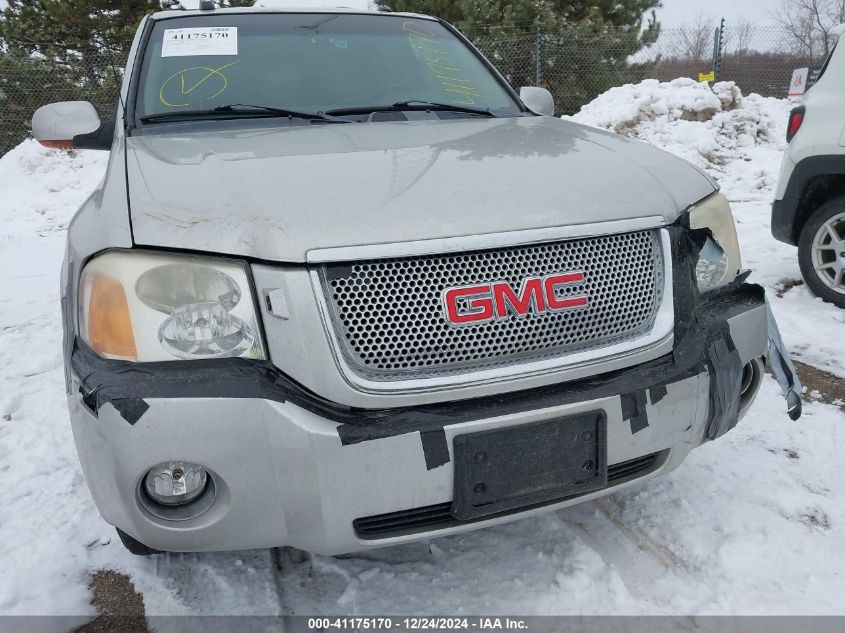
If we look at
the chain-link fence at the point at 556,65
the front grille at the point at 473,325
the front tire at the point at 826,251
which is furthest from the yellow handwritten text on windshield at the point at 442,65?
the chain-link fence at the point at 556,65

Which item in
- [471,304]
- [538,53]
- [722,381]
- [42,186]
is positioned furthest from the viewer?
[538,53]

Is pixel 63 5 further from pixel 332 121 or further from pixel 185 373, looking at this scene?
pixel 185 373

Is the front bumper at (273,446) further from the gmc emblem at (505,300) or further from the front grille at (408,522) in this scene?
the gmc emblem at (505,300)

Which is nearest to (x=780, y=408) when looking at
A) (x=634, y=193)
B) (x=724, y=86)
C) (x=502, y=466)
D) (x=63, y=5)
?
(x=634, y=193)

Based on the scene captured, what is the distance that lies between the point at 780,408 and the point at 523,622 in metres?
1.80

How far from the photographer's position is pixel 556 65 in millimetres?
14117

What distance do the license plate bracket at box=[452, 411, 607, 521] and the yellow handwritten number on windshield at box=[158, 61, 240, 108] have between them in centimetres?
177

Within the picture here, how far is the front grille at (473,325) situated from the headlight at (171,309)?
0.24 m

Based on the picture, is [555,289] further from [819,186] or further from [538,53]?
[538,53]

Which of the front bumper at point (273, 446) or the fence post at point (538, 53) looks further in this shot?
the fence post at point (538, 53)

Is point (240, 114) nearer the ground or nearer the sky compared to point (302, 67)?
nearer the ground

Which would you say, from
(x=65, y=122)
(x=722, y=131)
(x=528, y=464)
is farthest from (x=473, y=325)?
(x=722, y=131)

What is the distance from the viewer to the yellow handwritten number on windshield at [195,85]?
2492 mm

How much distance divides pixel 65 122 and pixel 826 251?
429cm
